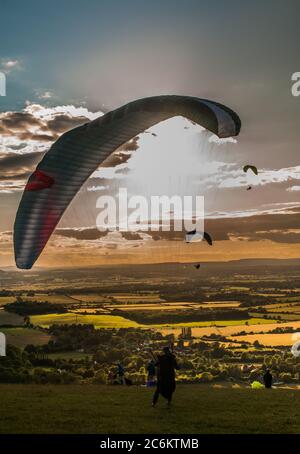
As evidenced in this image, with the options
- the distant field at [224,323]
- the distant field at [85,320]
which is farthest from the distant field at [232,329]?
the distant field at [85,320]

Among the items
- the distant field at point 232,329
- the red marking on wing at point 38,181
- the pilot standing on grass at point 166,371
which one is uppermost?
the red marking on wing at point 38,181

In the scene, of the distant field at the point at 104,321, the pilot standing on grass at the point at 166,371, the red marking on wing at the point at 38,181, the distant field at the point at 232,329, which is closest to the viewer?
the pilot standing on grass at the point at 166,371

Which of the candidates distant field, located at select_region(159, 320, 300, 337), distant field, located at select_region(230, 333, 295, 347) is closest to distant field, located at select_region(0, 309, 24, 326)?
distant field, located at select_region(159, 320, 300, 337)

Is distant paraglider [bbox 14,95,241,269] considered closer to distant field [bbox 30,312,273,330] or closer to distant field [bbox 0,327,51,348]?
distant field [bbox 0,327,51,348]

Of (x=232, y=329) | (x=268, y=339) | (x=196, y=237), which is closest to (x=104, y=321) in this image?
(x=232, y=329)

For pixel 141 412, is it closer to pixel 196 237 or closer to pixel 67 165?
pixel 67 165

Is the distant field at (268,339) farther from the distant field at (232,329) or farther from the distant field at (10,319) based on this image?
the distant field at (10,319)
